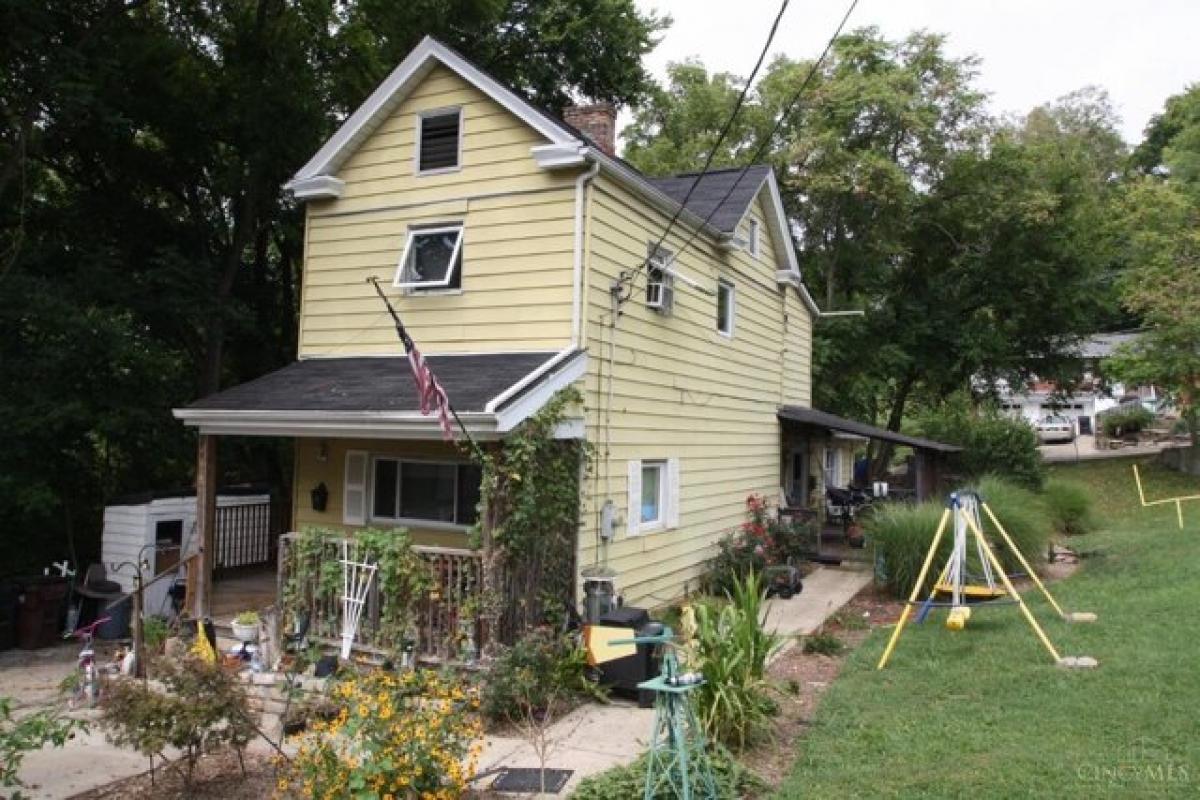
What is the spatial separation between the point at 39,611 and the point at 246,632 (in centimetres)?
353

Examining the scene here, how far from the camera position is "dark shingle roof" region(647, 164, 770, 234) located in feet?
45.4

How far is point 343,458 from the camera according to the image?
35.3 ft

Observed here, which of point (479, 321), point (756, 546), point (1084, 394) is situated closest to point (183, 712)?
point (479, 321)

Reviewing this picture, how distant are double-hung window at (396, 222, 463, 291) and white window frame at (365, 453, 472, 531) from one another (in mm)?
2168

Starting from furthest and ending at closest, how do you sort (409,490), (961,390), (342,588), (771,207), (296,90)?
(961,390), (771,207), (296,90), (409,490), (342,588)

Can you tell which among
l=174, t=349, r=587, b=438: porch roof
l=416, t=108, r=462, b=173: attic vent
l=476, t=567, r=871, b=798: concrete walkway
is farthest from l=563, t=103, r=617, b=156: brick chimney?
l=476, t=567, r=871, b=798: concrete walkway

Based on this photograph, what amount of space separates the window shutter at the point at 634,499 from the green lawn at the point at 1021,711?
3.10 metres

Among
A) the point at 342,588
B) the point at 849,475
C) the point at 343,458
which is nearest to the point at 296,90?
the point at 343,458

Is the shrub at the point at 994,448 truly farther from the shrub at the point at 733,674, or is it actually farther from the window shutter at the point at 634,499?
the shrub at the point at 733,674

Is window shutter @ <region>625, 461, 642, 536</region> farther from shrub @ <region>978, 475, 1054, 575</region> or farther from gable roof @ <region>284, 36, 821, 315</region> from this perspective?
shrub @ <region>978, 475, 1054, 575</region>

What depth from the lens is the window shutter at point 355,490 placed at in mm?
10531

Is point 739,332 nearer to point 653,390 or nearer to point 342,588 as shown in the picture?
point 653,390

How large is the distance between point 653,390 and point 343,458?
417 cm

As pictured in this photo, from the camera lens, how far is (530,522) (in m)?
8.38
